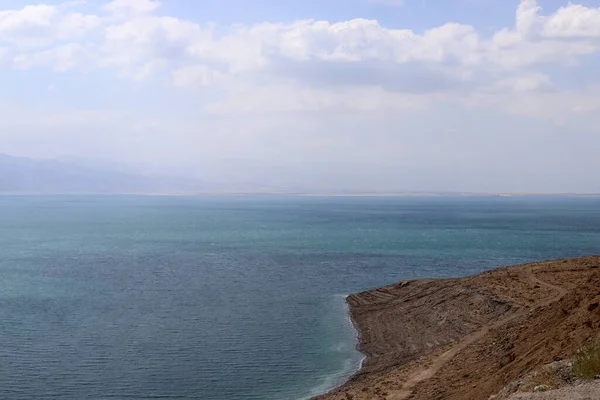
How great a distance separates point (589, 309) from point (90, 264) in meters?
74.8

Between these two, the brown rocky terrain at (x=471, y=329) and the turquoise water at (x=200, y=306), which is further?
the turquoise water at (x=200, y=306)

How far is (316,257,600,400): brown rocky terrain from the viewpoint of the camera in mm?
25719

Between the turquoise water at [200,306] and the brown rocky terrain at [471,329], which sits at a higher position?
the brown rocky terrain at [471,329]

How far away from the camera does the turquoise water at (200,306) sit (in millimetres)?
35500

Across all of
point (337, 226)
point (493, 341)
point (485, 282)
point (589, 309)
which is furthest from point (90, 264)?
point (337, 226)

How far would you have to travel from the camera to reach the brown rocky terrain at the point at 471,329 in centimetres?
2572

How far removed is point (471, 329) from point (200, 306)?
26.6 m

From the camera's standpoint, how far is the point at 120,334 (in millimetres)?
44969

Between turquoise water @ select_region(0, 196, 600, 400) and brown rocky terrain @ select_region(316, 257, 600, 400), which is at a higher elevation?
brown rocky terrain @ select_region(316, 257, 600, 400)

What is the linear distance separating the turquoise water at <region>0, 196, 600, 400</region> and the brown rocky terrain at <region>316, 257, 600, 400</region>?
9.67 ft

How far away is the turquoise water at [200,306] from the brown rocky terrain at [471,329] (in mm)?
2949

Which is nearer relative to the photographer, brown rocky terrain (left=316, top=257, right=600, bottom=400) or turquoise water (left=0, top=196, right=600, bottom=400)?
brown rocky terrain (left=316, top=257, right=600, bottom=400)

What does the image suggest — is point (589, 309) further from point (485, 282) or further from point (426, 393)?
point (485, 282)

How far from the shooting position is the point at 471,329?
134ft
